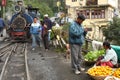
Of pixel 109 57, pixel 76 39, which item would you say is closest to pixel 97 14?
pixel 76 39

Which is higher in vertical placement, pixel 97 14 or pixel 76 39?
pixel 76 39

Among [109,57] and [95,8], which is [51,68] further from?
[95,8]

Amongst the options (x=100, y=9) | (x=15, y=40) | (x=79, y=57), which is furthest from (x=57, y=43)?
(x=100, y=9)

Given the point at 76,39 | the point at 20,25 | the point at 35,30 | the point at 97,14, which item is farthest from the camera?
the point at 97,14

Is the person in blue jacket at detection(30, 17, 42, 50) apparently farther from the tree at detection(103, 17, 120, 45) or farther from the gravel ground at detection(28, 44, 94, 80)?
the tree at detection(103, 17, 120, 45)

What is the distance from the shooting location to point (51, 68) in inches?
532

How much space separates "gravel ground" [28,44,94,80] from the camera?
1144 centimetres

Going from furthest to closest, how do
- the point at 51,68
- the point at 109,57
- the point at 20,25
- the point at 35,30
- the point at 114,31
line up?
the point at 114,31, the point at 20,25, the point at 35,30, the point at 51,68, the point at 109,57

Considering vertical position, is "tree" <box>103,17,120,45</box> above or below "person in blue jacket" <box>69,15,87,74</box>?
below

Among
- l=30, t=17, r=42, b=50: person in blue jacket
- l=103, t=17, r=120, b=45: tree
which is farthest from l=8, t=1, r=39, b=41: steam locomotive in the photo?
l=103, t=17, r=120, b=45: tree

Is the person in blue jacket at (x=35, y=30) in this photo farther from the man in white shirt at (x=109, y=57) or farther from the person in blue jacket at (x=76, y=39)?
the man in white shirt at (x=109, y=57)

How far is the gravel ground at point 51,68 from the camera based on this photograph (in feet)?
37.5

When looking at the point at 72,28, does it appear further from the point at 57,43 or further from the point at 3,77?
the point at 57,43

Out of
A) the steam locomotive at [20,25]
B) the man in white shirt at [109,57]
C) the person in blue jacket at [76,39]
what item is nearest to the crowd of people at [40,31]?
the steam locomotive at [20,25]
